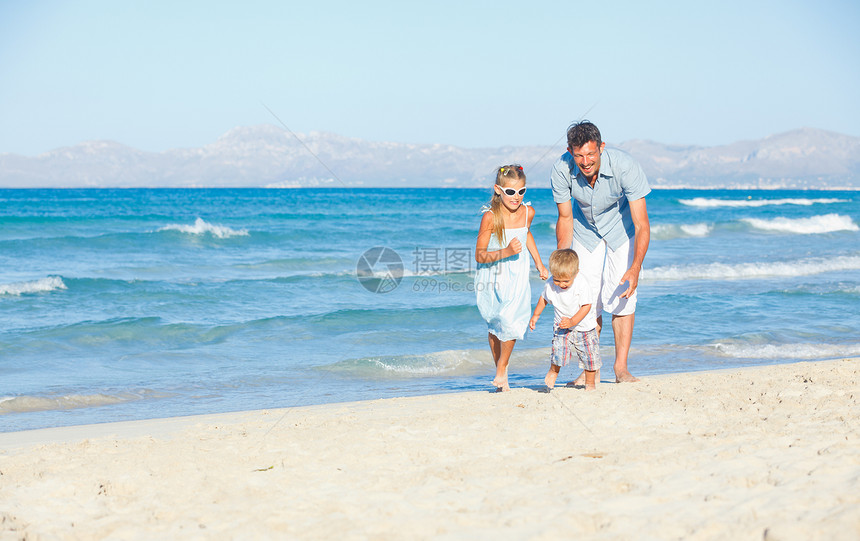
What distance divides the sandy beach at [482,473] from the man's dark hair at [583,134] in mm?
1743

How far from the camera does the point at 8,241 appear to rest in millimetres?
21078

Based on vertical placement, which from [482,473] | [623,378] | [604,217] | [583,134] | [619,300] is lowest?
[623,378]

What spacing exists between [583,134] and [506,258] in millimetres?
1056

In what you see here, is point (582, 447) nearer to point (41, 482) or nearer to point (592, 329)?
point (592, 329)

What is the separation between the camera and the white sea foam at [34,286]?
472 inches

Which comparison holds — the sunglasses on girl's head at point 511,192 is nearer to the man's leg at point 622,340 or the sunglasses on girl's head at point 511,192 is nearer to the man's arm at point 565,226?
the man's arm at point 565,226

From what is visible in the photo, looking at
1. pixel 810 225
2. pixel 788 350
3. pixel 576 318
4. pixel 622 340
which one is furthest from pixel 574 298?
pixel 810 225

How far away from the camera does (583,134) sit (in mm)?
4715

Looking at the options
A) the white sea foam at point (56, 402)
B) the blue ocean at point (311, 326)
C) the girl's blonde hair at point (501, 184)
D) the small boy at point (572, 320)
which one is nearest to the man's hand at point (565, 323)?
the small boy at point (572, 320)

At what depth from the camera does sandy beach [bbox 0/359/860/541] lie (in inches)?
108

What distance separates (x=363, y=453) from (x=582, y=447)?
118 cm

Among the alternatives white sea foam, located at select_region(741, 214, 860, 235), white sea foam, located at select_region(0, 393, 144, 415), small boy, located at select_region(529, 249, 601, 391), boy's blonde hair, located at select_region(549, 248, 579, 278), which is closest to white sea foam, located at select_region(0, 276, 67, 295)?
white sea foam, located at select_region(0, 393, 144, 415)

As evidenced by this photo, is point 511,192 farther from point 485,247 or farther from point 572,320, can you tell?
point 572,320

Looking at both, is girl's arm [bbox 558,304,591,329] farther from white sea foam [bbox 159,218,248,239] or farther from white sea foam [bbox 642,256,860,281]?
white sea foam [bbox 159,218,248,239]
